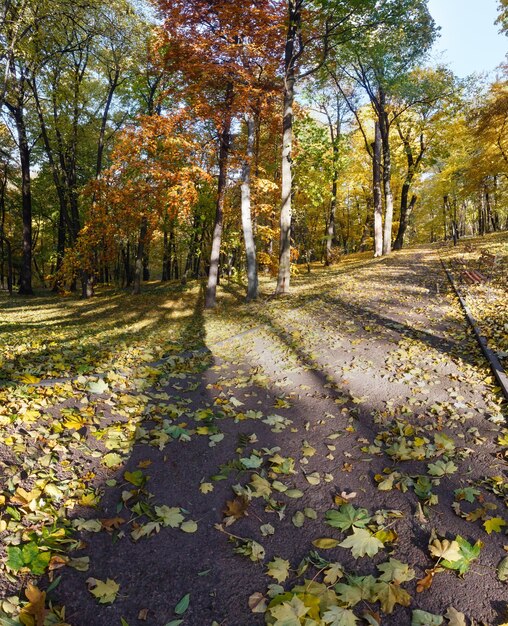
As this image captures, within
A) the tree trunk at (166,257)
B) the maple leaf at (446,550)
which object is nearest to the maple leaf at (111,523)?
the maple leaf at (446,550)

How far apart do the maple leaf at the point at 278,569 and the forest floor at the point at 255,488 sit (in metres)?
0.01

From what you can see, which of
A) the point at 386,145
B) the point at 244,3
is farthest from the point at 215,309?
the point at 386,145

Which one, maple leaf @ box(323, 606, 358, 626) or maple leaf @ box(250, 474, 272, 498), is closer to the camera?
maple leaf @ box(323, 606, 358, 626)

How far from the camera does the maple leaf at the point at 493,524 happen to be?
261 cm

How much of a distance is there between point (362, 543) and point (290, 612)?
77 centimetres

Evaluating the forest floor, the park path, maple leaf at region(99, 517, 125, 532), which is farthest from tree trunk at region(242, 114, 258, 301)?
maple leaf at region(99, 517, 125, 532)

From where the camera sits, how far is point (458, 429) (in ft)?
13.0

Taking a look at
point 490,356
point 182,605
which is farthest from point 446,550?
point 490,356

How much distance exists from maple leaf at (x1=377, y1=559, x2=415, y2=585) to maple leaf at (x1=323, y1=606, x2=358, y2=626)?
0.38 metres

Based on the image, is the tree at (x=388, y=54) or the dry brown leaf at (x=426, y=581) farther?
the tree at (x=388, y=54)

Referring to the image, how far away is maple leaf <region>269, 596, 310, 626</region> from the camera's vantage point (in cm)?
201

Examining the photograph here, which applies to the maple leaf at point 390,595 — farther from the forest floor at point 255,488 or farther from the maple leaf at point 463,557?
the maple leaf at point 463,557

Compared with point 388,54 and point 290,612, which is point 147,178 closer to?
point 290,612

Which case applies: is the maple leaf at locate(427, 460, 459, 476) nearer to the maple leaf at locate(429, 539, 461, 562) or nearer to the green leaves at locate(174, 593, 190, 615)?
the maple leaf at locate(429, 539, 461, 562)
